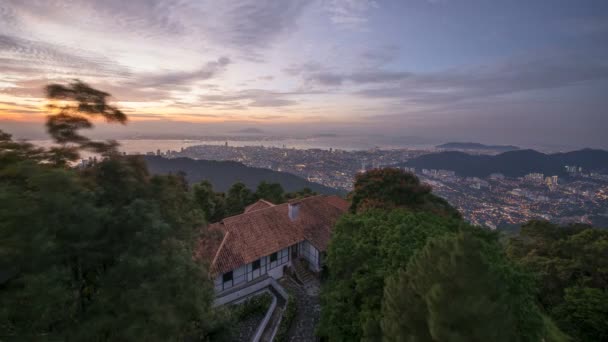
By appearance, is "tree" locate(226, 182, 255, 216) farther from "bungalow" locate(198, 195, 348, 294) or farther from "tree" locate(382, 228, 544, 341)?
"tree" locate(382, 228, 544, 341)

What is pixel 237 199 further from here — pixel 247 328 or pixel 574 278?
pixel 574 278

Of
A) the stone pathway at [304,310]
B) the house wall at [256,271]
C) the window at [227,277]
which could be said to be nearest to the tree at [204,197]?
the window at [227,277]

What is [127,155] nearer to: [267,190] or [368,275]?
A: [368,275]

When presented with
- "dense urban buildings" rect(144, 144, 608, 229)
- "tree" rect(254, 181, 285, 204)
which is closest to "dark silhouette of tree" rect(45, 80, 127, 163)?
"tree" rect(254, 181, 285, 204)

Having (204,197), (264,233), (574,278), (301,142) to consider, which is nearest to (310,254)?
(264,233)

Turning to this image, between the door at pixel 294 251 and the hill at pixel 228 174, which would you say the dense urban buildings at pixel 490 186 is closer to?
the hill at pixel 228 174
